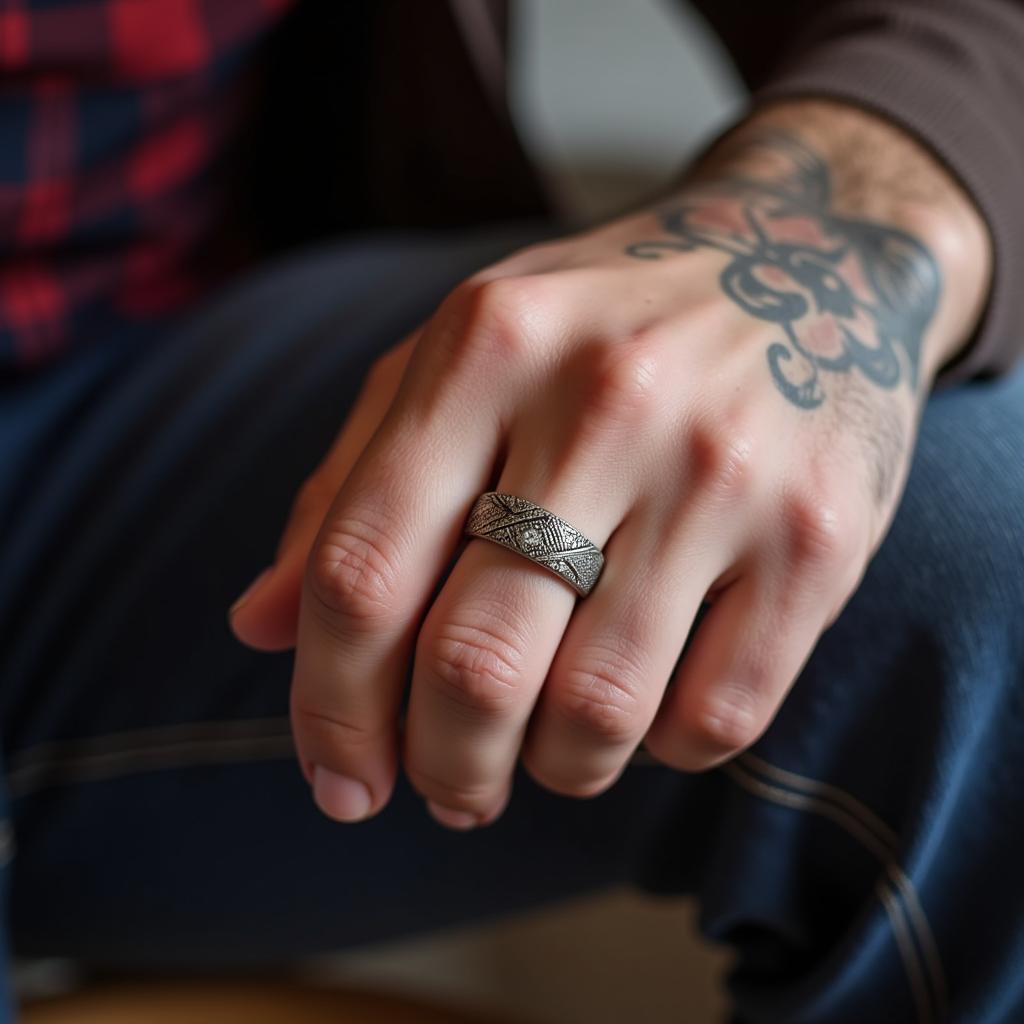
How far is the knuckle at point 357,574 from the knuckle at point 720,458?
13cm

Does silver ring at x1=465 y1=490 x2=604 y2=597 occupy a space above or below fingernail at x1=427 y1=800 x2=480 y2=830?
above

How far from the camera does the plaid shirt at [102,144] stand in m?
0.74

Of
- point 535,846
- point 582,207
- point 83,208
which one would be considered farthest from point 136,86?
point 582,207

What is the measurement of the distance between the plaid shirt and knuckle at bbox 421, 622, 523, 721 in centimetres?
50

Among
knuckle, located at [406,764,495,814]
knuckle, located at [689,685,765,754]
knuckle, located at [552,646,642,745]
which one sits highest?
knuckle, located at [552,646,642,745]

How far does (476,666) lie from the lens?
436 millimetres

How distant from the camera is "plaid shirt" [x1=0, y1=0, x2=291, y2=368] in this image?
740mm

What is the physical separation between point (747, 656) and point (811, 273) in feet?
0.71

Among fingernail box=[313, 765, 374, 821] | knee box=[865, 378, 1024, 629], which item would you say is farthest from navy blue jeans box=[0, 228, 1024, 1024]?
fingernail box=[313, 765, 374, 821]

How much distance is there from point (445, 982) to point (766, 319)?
0.93 meters

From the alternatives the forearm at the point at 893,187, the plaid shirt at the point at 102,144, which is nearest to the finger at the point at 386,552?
the forearm at the point at 893,187

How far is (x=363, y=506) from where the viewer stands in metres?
0.46

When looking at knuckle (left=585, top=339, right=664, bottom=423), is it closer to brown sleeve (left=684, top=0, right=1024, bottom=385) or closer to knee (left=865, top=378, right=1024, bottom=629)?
knee (left=865, top=378, right=1024, bottom=629)

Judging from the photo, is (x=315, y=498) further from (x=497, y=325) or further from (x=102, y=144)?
(x=102, y=144)
